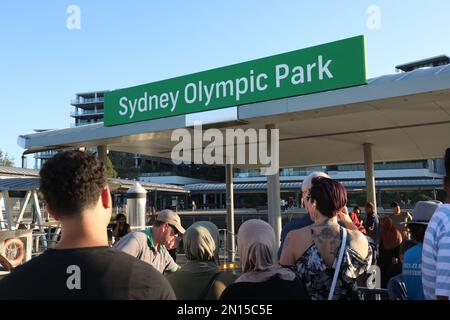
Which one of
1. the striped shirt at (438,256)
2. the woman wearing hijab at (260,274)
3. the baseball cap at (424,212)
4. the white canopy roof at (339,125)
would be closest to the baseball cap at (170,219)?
the woman wearing hijab at (260,274)

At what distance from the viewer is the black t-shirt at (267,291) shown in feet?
7.07

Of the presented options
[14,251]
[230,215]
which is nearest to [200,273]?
[14,251]

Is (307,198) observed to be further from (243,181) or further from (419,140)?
(243,181)

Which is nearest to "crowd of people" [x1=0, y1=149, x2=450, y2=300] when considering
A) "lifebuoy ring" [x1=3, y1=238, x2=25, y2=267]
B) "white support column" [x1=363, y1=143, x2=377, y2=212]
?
"lifebuoy ring" [x1=3, y1=238, x2=25, y2=267]

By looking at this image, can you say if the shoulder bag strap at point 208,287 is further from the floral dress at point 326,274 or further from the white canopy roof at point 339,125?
the white canopy roof at point 339,125

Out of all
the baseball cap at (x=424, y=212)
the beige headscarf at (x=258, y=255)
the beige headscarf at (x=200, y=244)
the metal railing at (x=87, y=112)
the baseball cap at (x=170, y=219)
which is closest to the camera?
the beige headscarf at (x=258, y=255)

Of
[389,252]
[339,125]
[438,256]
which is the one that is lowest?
[389,252]

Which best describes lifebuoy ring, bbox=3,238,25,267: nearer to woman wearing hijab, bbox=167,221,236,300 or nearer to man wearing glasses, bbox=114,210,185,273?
man wearing glasses, bbox=114,210,185,273

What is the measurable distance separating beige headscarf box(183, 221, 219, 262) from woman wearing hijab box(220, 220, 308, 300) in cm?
44

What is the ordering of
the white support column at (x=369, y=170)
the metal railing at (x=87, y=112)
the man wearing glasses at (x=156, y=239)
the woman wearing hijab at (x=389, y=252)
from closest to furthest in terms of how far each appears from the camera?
the man wearing glasses at (x=156, y=239), the woman wearing hijab at (x=389, y=252), the white support column at (x=369, y=170), the metal railing at (x=87, y=112)

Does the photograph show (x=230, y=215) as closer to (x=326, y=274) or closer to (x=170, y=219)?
(x=170, y=219)

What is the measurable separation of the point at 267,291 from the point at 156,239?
2010mm

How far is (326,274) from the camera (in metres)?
2.85

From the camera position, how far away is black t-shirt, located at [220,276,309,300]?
2156 mm
